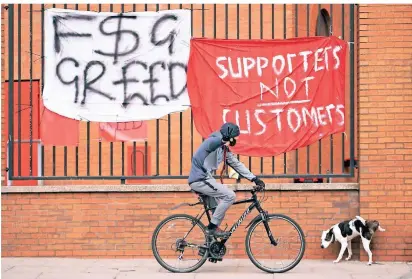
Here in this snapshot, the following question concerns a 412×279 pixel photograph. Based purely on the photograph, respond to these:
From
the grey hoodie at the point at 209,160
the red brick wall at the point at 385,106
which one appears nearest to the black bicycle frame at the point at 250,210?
the grey hoodie at the point at 209,160

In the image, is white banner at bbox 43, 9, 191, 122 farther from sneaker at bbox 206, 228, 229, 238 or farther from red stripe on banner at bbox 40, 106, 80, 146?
sneaker at bbox 206, 228, 229, 238

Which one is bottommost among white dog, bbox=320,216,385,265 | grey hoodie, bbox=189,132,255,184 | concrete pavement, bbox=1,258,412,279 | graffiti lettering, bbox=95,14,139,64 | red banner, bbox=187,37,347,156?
concrete pavement, bbox=1,258,412,279

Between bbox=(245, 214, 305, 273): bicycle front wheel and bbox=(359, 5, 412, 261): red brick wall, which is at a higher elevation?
bbox=(359, 5, 412, 261): red brick wall

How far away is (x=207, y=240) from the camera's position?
9227 millimetres

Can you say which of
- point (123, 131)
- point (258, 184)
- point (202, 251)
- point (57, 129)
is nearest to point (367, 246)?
point (258, 184)

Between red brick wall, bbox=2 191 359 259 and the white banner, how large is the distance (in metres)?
1.10

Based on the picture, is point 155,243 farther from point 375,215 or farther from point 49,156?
point 49,156

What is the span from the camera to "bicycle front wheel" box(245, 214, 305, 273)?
9.20m

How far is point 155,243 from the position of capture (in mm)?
9305

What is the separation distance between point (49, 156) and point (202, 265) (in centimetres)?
350

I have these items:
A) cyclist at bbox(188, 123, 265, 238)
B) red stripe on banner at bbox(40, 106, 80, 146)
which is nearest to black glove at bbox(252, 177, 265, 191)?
cyclist at bbox(188, 123, 265, 238)

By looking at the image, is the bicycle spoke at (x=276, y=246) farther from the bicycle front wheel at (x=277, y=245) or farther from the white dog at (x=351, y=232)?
the white dog at (x=351, y=232)

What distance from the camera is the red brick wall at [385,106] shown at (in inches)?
392

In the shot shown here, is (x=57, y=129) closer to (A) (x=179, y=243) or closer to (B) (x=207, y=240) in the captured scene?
(A) (x=179, y=243)
